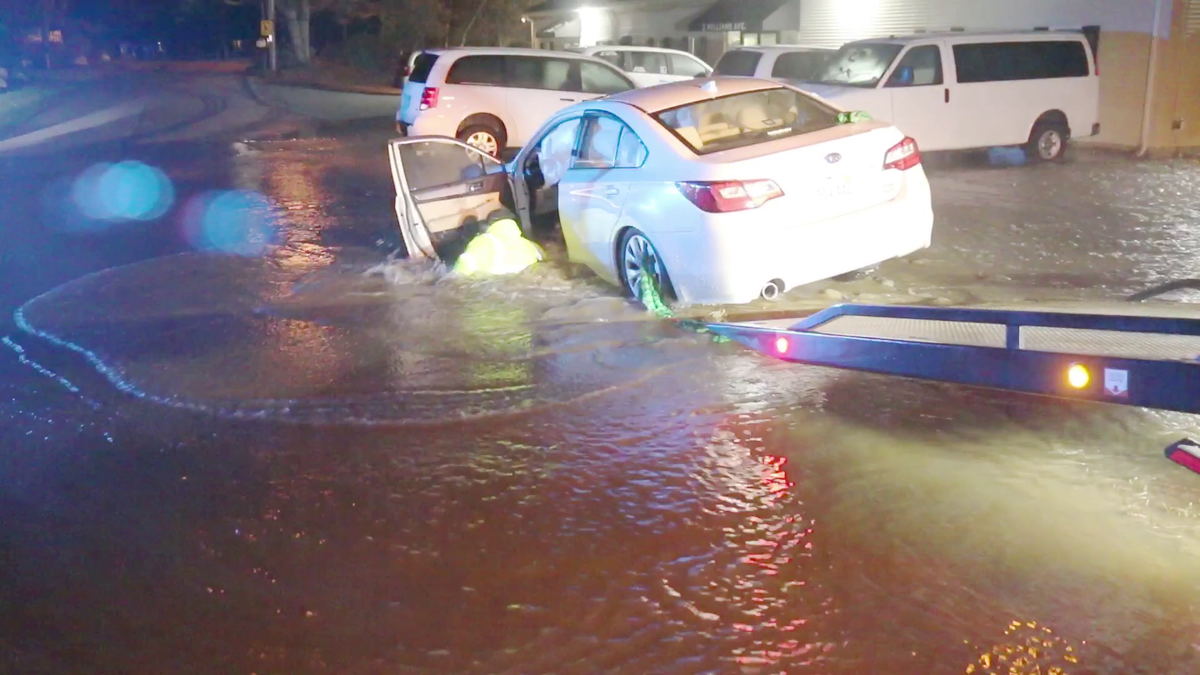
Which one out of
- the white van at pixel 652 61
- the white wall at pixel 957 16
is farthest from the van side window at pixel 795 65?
the white van at pixel 652 61

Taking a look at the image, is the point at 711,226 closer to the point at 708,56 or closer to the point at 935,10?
the point at 935,10

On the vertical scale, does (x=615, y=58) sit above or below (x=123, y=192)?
above

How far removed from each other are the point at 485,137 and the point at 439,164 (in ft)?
30.6

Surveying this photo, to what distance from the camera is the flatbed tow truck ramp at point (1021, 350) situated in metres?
4.44

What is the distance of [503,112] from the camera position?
1956 centimetres

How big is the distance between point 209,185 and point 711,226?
36.9ft

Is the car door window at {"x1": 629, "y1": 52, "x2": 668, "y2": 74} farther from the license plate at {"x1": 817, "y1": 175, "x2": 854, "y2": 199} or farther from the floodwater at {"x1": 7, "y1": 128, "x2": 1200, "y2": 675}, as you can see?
the license plate at {"x1": 817, "y1": 175, "x2": 854, "y2": 199}

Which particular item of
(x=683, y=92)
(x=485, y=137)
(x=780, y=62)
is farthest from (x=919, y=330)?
(x=485, y=137)

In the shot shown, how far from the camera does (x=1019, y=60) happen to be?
1716cm

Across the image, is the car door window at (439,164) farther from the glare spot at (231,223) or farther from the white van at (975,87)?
the white van at (975,87)

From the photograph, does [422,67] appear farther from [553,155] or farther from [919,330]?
[919,330]

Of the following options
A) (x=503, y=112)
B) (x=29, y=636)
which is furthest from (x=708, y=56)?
(x=29, y=636)

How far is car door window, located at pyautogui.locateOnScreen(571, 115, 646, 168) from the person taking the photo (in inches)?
326

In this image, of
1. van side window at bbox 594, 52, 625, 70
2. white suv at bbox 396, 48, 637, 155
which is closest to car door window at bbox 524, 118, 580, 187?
white suv at bbox 396, 48, 637, 155
